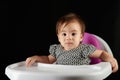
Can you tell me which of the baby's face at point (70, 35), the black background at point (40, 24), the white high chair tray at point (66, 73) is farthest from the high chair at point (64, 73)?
the black background at point (40, 24)

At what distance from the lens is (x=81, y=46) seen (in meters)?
1.08

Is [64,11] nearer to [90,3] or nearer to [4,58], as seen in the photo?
[90,3]

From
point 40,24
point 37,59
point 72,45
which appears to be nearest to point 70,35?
point 72,45

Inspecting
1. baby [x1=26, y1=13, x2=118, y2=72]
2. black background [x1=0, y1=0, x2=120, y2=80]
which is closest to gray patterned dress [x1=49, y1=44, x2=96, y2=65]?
baby [x1=26, y1=13, x2=118, y2=72]

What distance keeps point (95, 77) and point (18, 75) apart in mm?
227

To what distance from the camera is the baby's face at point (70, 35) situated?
40.9 inches

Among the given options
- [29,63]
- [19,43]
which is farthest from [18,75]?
[19,43]

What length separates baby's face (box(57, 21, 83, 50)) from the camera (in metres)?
1.04

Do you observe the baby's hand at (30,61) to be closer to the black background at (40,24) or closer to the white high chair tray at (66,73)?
the white high chair tray at (66,73)

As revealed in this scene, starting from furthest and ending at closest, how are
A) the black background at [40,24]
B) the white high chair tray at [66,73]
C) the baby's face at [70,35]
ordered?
the black background at [40,24], the baby's face at [70,35], the white high chair tray at [66,73]

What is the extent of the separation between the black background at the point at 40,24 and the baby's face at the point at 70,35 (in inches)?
13.9

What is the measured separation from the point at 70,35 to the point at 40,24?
417 mm

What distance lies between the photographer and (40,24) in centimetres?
143

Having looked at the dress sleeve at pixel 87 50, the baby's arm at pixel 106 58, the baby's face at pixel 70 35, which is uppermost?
the baby's face at pixel 70 35
